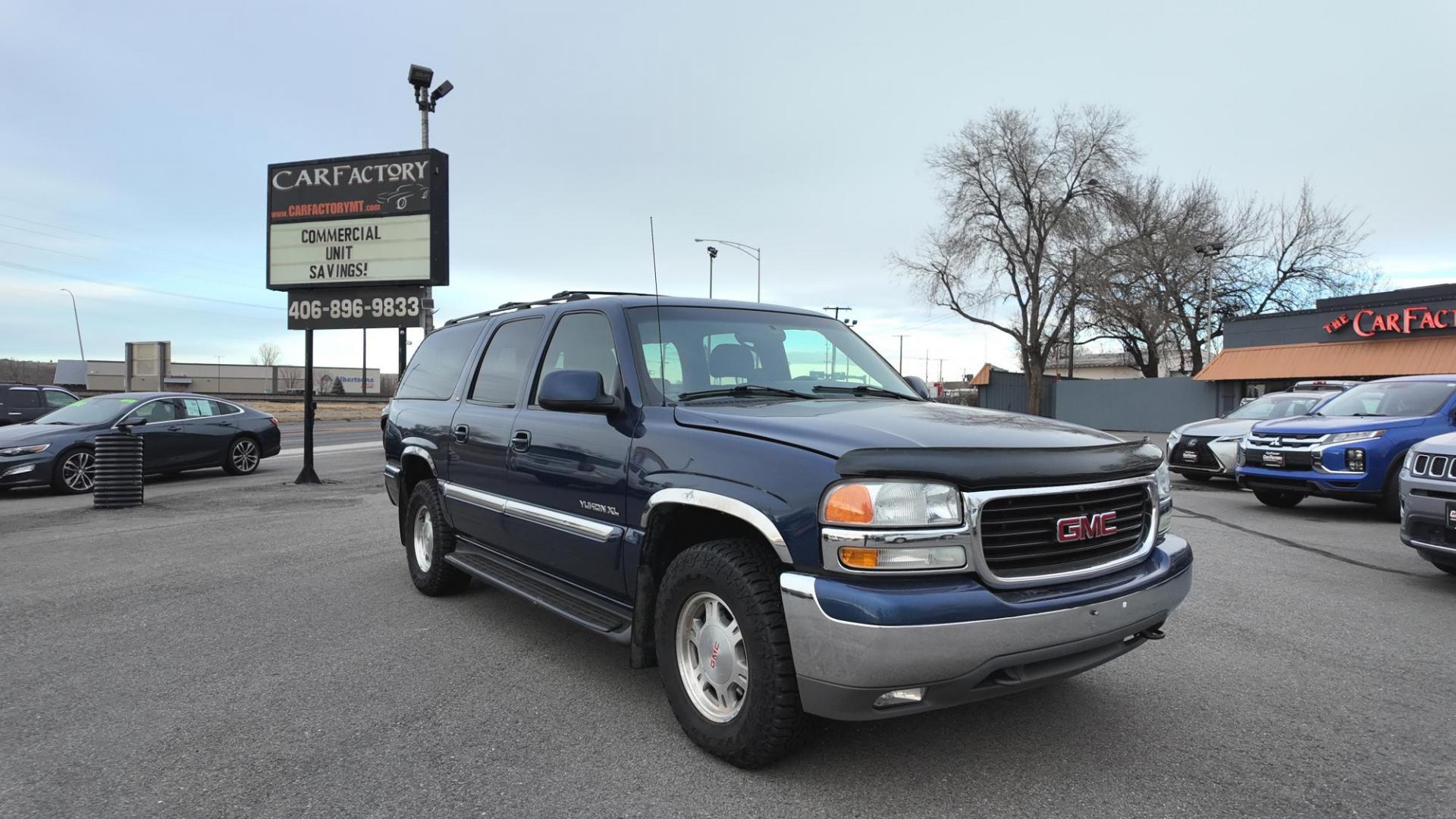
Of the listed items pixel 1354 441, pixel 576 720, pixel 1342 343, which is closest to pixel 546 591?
pixel 576 720

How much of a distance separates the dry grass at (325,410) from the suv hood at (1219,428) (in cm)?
3393

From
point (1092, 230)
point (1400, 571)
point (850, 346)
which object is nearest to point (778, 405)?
point (850, 346)

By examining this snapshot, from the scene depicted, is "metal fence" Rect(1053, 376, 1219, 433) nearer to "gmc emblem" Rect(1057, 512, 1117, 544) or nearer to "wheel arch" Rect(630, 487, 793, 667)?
"gmc emblem" Rect(1057, 512, 1117, 544)

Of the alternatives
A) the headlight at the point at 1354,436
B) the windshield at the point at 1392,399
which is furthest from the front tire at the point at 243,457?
the windshield at the point at 1392,399

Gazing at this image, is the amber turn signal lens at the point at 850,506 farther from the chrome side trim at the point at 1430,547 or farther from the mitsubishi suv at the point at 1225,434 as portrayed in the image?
the mitsubishi suv at the point at 1225,434

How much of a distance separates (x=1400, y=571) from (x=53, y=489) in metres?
15.6

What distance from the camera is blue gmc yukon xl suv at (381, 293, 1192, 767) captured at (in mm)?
2572

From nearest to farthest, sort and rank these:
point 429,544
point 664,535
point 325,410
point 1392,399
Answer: point 664,535
point 429,544
point 1392,399
point 325,410

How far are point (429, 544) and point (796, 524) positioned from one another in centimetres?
368

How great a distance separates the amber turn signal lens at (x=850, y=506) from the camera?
2582mm

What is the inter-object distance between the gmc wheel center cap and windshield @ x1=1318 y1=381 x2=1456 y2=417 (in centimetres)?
969

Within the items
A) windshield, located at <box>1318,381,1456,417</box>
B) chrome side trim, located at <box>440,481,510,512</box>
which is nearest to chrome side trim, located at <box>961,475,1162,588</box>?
chrome side trim, located at <box>440,481,510,512</box>

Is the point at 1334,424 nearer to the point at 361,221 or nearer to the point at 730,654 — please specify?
the point at 730,654

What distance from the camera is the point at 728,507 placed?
2.88 metres
